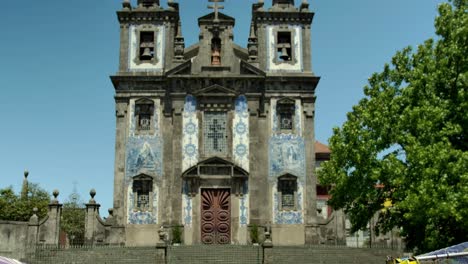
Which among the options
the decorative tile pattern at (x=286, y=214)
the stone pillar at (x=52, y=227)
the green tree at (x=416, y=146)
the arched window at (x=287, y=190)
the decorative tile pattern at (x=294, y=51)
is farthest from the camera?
the decorative tile pattern at (x=294, y=51)

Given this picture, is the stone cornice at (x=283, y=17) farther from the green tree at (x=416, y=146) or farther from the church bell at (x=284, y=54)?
the green tree at (x=416, y=146)

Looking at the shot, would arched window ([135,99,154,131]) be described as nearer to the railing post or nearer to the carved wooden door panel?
the carved wooden door panel

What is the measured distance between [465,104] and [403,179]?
9.75ft

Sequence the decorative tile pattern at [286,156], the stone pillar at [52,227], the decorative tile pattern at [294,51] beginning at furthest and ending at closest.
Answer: the decorative tile pattern at [294,51], the decorative tile pattern at [286,156], the stone pillar at [52,227]

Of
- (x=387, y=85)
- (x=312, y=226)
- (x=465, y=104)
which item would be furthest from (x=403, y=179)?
(x=312, y=226)

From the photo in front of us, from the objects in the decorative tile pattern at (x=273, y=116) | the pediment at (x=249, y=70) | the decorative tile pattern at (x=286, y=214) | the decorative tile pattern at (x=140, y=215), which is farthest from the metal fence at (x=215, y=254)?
the pediment at (x=249, y=70)

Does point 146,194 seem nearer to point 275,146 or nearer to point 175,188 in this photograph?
point 175,188

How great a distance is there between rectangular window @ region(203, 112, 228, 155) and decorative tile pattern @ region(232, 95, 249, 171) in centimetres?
51

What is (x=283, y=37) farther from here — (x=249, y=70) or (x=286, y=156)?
(x=286, y=156)

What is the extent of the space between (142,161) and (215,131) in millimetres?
3951

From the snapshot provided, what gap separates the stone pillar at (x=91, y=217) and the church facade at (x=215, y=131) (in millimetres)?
1093

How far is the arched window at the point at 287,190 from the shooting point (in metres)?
29.1

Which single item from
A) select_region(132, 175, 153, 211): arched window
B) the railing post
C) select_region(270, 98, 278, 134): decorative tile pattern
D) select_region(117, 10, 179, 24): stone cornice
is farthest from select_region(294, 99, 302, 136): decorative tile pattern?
the railing post

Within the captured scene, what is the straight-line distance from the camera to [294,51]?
31109mm
